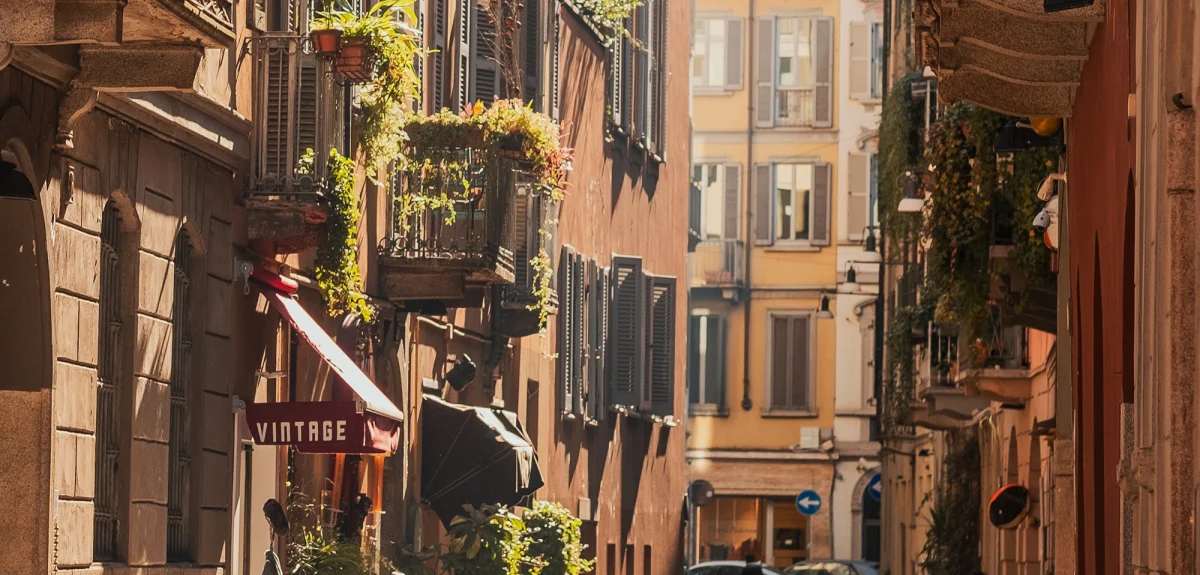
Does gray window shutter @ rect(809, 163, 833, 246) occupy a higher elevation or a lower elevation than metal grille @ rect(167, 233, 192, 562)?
higher

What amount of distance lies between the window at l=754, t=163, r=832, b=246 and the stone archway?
127 feet

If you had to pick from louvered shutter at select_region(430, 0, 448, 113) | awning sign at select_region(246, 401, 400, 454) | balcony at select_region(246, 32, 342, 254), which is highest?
louvered shutter at select_region(430, 0, 448, 113)

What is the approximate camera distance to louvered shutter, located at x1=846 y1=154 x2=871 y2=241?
48062mm

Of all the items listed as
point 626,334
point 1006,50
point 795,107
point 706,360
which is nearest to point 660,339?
point 626,334

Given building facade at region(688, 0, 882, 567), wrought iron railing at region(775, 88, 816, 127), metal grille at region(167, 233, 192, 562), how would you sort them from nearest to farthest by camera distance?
metal grille at region(167, 233, 192, 562)
building facade at region(688, 0, 882, 567)
wrought iron railing at region(775, 88, 816, 127)

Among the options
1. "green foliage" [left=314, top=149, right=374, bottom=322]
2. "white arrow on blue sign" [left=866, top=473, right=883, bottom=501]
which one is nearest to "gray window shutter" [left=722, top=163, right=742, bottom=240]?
"white arrow on blue sign" [left=866, top=473, right=883, bottom=501]

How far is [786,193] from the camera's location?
49094 millimetres

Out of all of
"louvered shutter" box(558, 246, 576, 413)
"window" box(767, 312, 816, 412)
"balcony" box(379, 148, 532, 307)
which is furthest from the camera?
"window" box(767, 312, 816, 412)

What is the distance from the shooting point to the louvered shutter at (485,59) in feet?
69.8

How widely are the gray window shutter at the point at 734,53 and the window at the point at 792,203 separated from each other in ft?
6.29

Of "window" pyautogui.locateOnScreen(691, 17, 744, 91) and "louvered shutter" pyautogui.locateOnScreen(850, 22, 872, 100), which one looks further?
"window" pyautogui.locateOnScreen(691, 17, 744, 91)

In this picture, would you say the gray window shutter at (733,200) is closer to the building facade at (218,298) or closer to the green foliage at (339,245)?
the building facade at (218,298)

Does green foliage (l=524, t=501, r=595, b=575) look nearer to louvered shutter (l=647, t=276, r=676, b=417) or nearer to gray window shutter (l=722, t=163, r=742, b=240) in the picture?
louvered shutter (l=647, t=276, r=676, b=417)

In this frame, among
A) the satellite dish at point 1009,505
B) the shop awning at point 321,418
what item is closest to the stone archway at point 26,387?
the shop awning at point 321,418
